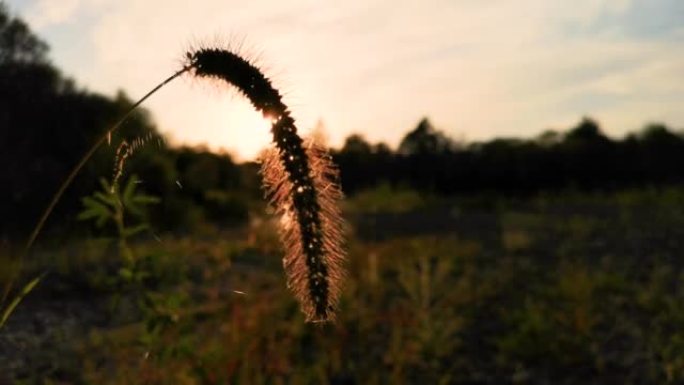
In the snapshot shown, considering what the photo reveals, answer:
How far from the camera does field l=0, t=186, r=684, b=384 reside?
16.1ft

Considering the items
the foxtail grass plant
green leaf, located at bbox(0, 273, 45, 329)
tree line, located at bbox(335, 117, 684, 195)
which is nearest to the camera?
the foxtail grass plant

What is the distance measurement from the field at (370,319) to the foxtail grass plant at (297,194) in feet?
5.37

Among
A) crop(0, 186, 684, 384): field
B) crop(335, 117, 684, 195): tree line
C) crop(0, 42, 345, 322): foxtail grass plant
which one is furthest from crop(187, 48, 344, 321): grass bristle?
crop(335, 117, 684, 195): tree line

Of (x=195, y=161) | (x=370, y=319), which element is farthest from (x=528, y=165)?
(x=370, y=319)

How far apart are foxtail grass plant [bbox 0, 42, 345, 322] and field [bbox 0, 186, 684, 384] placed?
1.64m

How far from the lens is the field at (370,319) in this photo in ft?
16.1

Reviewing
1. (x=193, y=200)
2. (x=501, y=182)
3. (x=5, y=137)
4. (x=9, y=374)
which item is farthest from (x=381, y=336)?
(x=501, y=182)

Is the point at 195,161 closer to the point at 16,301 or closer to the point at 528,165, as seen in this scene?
the point at 528,165

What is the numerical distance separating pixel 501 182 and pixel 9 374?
2108 centimetres

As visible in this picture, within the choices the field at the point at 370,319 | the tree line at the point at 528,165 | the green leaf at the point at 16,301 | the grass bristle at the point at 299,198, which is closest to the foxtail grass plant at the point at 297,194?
the grass bristle at the point at 299,198

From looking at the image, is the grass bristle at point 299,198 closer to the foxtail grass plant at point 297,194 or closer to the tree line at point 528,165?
the foxtail grass plant at point 297,194

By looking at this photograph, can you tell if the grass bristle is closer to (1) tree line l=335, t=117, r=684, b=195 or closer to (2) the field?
(2) the field

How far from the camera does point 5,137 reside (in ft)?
44.2

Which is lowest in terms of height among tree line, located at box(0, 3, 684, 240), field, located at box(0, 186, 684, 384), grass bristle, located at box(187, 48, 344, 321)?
field, located at box(0, 186, 684, 384)
